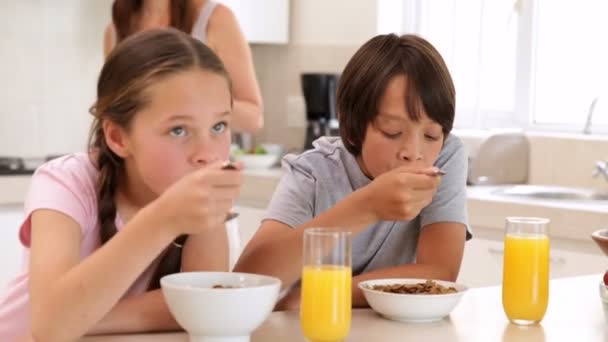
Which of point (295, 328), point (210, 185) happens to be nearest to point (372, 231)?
point (295, 328)

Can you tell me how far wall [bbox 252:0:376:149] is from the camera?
425 centimetres

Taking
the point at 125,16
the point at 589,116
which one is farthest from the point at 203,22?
the point at 589,116

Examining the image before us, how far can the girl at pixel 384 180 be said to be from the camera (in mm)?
1665

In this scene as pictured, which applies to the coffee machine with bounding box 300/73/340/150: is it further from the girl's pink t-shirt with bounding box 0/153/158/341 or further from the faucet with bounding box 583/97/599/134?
the girl's pink t-shirt with bounding box 0/153/158/341

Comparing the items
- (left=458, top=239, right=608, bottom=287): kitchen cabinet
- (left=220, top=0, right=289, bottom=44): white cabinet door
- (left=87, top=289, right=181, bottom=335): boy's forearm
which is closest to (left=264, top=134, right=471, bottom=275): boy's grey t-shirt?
(left=87, top=289, right=181, bottom=335): boy's forearm

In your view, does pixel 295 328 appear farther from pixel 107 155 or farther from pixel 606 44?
pixel 606 44

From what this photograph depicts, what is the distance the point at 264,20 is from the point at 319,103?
436 mm

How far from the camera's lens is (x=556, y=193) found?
346 centimetres

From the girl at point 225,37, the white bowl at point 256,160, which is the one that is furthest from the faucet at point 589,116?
the girl at point 225,37

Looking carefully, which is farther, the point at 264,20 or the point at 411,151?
the point at 264,20

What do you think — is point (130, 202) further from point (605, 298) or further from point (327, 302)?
point (605, 298)

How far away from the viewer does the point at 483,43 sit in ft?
Answer: 13.1

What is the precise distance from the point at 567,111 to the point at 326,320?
8.75 ft

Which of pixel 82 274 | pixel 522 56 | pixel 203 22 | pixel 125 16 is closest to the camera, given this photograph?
pixel 82 274
